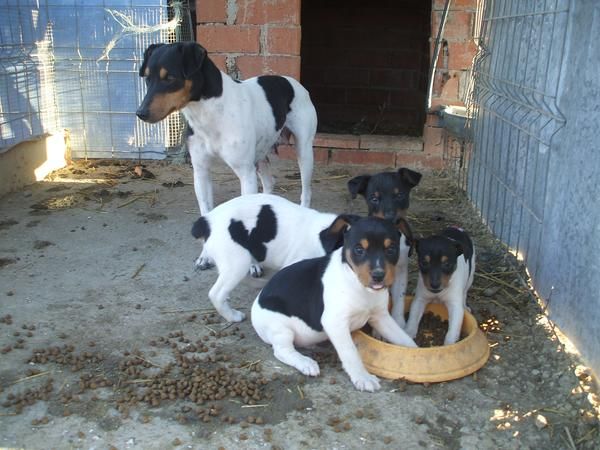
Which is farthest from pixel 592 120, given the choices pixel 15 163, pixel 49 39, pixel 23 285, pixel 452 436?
pixel 49 39

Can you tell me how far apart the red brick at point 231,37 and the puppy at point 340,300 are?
4656 millimetres

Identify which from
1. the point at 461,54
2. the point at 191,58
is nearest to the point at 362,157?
the point at 461,54

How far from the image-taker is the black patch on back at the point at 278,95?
610 cm

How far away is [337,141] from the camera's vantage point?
8.52 metres

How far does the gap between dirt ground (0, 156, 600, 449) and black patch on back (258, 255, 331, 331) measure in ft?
1.05

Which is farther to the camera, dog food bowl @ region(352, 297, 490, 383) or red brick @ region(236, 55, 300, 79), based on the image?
red brick @ region(236, 55, 300, 79)

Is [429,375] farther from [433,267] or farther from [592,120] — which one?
[592,120]

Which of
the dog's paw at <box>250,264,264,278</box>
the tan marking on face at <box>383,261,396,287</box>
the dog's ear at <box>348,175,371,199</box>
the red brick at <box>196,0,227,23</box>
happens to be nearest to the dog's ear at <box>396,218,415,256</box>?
the tan marking on face at <box>383,261,396,287</box>

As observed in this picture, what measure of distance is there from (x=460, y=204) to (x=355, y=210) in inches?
45.0

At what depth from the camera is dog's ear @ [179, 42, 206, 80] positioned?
5.07 m

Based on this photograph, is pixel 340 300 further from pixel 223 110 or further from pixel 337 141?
pixel 337 141

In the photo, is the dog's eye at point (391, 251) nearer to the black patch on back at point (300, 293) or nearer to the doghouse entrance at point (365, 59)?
the black patch on back at point (300, 293)

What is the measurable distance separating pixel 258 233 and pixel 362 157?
4.35 m

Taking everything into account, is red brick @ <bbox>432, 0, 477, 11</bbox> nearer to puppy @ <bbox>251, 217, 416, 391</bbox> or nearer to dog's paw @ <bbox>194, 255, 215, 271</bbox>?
dog's paw @ <bbox>194, 255, 215, 271</bbox>
